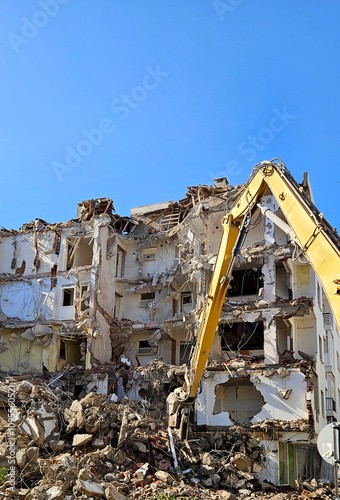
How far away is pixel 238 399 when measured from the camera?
33.2 m

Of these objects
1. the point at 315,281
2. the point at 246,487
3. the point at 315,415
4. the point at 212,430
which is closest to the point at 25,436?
the point at 246,487

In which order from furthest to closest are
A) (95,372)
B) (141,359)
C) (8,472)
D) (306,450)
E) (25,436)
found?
(141,359), (95,372), (306,450), (25,436), (8,472)

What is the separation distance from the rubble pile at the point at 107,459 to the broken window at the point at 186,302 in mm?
15058

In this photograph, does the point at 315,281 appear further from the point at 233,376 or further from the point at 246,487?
the point at 246,487

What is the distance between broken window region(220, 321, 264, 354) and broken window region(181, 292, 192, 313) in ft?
13.0

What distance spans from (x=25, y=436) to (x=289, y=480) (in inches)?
585

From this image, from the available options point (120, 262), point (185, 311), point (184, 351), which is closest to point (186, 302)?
point (185, 311)

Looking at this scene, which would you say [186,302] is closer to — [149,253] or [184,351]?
[184,351]

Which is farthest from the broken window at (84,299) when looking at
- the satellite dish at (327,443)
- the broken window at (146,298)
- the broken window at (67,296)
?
the satellite dish at (327,443)

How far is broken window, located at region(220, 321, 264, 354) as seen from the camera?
115 ft

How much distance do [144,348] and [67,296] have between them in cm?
646

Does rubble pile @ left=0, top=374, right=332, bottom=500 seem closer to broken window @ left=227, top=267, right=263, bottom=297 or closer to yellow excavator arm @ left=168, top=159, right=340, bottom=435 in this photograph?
yellow excavator arm @ left=168, top=159, right=340, bottom=435

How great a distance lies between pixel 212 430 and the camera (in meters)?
30.4

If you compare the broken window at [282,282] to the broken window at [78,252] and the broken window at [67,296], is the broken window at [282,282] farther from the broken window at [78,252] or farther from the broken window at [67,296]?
the broken window at [67,296]
